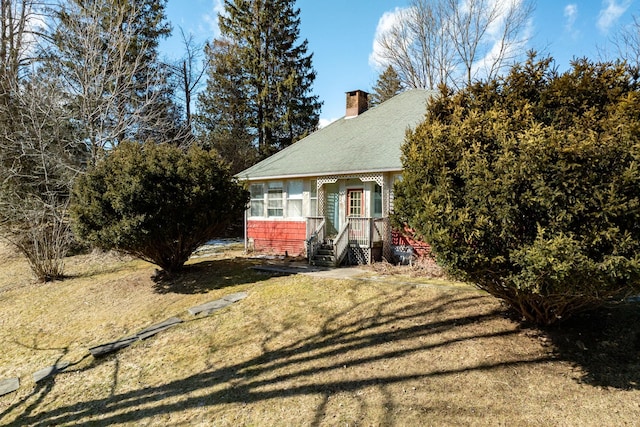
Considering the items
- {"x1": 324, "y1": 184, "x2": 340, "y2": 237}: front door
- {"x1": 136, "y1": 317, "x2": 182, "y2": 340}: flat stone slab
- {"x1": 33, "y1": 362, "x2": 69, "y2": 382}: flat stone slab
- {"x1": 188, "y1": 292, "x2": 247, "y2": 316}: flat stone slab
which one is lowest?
{"x1": 33, "y1": 362, "x2": 69, "y2": 382}: flat stone slab

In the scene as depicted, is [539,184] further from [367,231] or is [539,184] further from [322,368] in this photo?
[367,231]

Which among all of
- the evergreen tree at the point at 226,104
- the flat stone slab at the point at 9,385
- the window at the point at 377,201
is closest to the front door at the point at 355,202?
the window at the point at 377,201

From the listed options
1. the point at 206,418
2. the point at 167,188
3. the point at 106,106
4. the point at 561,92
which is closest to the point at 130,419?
the point at 206,418

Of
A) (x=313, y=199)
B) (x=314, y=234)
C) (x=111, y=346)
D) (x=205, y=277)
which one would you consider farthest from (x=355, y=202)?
(x=111, y=346)

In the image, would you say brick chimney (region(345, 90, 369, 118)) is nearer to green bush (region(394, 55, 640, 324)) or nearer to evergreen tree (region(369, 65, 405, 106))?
green bush (region(394, 55, 640, 324))

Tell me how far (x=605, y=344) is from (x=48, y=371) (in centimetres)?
816

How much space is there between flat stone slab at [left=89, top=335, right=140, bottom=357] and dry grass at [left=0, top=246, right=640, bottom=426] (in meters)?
0.19

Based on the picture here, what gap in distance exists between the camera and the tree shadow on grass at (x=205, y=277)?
29.2 feet

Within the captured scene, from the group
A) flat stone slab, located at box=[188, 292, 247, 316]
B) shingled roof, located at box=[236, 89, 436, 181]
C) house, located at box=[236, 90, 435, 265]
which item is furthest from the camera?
shingled roof, located at box=[236, 89, 436, 181]

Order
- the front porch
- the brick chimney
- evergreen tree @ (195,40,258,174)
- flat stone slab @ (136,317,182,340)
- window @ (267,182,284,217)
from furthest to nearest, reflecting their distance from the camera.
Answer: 1. evergreen tree @ (195,40,258,174)
2. the brick chimney
3. window @ (267,182,284,217)
4. the front porch
5. flat stone slab @ (136,317,182,340)

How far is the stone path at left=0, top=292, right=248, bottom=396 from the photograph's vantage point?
5691 millimetres

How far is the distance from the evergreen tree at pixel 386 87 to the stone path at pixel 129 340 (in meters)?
25.9

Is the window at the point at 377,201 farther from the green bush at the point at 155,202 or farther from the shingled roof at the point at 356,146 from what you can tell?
the green bush at the point at 155,202

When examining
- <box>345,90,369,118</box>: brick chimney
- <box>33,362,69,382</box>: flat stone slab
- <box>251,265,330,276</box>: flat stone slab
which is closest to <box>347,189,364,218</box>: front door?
<box>251,265,330,276</box>: flat stone slab
